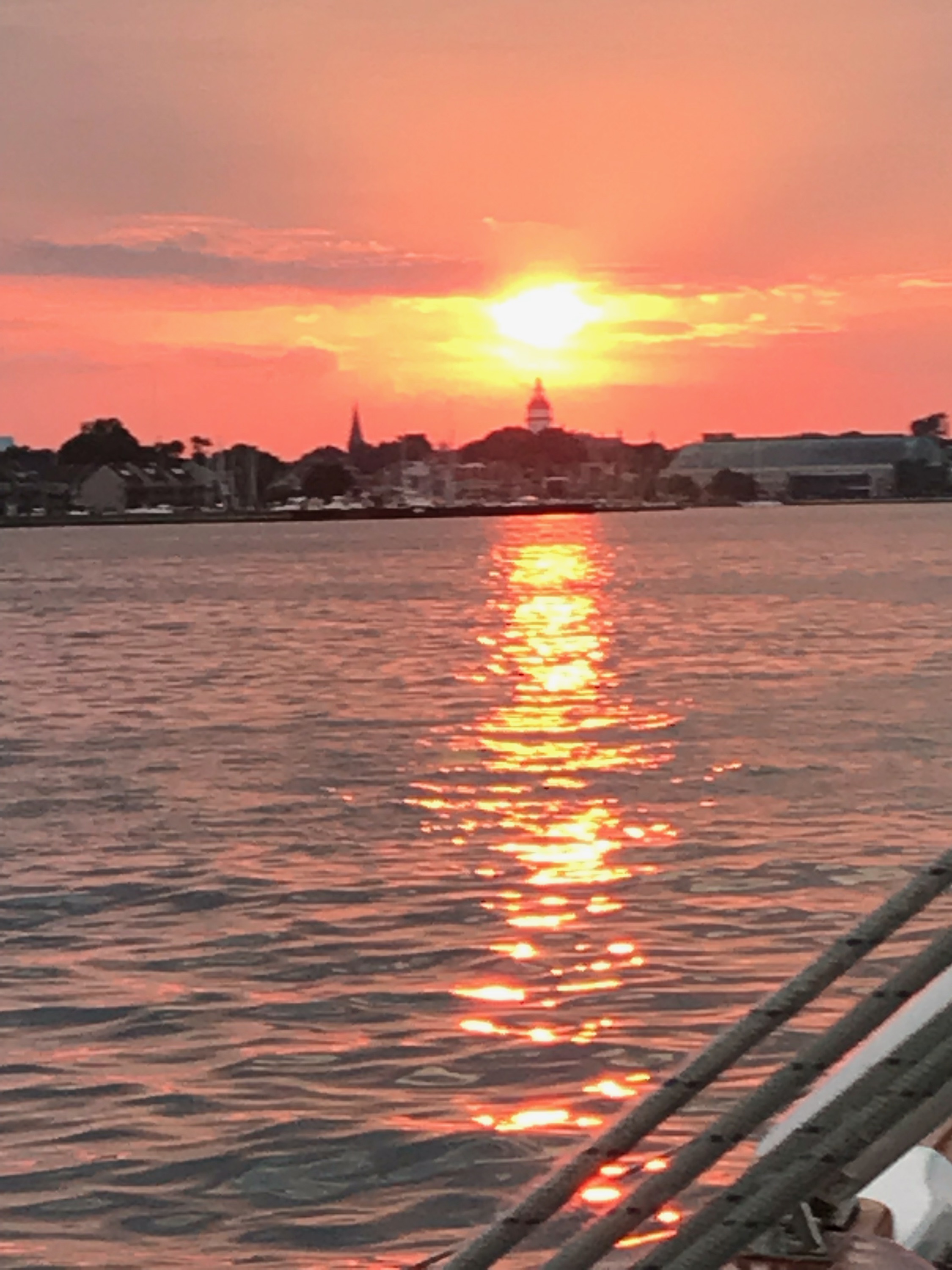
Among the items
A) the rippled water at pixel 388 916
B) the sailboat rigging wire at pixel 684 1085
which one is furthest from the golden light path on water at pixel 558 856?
the sailboat rigging wire at pixel 684 1085

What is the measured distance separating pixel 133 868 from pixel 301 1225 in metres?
9.44

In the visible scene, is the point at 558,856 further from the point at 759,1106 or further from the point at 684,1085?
the point at 759,1106

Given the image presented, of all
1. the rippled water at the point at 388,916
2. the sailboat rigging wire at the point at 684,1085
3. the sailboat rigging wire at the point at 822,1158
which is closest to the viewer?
the sailboat rigging wire at the point at 822,1158

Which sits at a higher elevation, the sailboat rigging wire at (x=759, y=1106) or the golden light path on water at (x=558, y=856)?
the sailboat rigging wire at (x=759, y=1106)

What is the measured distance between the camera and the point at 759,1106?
4.07 metres

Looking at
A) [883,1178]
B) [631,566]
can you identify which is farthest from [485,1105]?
[631,566]

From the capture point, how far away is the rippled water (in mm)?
9609

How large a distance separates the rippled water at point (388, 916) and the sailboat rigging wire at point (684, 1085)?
4.09 meters

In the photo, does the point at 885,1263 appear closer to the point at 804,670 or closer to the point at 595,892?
the point at 595,892

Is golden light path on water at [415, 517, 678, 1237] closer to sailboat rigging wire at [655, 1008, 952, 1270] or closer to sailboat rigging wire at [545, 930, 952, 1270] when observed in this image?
sailboat rigging wire at [545, 930, 952, 1270]

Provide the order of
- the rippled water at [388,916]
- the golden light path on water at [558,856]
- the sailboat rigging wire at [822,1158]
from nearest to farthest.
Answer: the sailboat rigging wire at [822,1158] < the rippled water at [388,916] < the golden light path on water at [558,856]

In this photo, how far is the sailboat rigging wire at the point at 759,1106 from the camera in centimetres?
390

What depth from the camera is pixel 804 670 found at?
42.4m

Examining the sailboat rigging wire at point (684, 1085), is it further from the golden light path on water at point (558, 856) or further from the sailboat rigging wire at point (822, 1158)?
the golden light path on water at point (558, 856)
